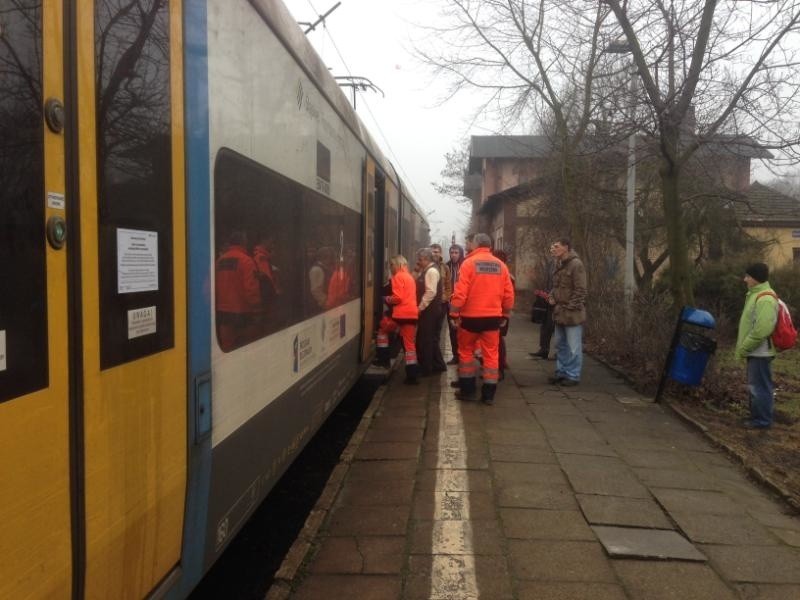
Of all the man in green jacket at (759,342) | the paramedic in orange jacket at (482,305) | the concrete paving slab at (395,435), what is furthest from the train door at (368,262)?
the man in green jacket at (759,342)

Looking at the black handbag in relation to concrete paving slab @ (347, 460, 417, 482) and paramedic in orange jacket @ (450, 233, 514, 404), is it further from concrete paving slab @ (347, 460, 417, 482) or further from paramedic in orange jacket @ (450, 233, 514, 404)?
concrete paving slab @ (347, 460, 417, 482)

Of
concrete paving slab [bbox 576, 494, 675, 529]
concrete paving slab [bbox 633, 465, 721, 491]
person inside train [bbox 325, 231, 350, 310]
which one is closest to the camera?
concrete paving slab [bbox 576, 494, 675, 529]

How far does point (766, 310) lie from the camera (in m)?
6.05

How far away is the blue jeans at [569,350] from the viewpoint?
26.3ft

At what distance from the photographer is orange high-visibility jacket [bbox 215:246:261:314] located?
8.95 feet

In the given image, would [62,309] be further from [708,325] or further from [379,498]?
[708,325]

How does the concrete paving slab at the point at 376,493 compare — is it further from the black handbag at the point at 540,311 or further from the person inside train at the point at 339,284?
the black handbag at the point at 540,311

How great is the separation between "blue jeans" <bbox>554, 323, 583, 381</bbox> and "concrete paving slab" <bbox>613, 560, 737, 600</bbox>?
454cm

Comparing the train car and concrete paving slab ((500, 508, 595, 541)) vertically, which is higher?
the train car

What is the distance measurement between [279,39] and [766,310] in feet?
15.8

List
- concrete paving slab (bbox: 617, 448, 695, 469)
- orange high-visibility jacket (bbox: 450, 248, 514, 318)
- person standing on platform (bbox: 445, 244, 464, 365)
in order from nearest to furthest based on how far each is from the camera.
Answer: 1. concrete paving slab (bbox: 617, 448, 695, 469)
2. orange high-visibility jacket (bbox: 450, 248, 514, 318)
3. person standing on platform (bbox: 445, 244, 464, 365)

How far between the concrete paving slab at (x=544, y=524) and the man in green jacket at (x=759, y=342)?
2867 millimetres

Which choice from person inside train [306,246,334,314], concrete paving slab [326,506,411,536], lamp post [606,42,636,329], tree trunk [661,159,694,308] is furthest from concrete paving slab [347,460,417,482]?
lamp post [606,42,636,329]

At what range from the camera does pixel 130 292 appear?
6.52 ft
